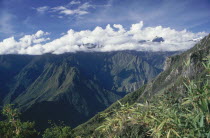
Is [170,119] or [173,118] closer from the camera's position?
[170,119]

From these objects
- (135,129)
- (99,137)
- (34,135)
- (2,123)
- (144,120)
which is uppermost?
(144,120)

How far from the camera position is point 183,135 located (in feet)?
18.5

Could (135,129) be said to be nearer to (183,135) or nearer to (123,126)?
(123,126)

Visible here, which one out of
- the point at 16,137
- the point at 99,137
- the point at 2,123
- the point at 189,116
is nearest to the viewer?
the point at 189,116

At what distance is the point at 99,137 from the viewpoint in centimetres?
864

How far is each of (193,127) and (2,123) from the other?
32.5 meters

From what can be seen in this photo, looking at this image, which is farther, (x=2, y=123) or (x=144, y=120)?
(x=2, y=123)

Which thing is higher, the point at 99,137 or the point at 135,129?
the point at 135,129

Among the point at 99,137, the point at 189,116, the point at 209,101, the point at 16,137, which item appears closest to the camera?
the point at 209,101

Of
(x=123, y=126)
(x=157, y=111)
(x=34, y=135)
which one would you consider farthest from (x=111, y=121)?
(x=34, y=135)

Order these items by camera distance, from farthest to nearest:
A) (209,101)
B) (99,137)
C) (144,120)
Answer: (99,137) < (144,120) < (209,101)

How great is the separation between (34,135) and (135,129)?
99.0 ft

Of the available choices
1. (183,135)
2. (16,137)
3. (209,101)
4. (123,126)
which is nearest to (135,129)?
(123,126)

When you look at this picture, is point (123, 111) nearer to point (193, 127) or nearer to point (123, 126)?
point (123, 126)
